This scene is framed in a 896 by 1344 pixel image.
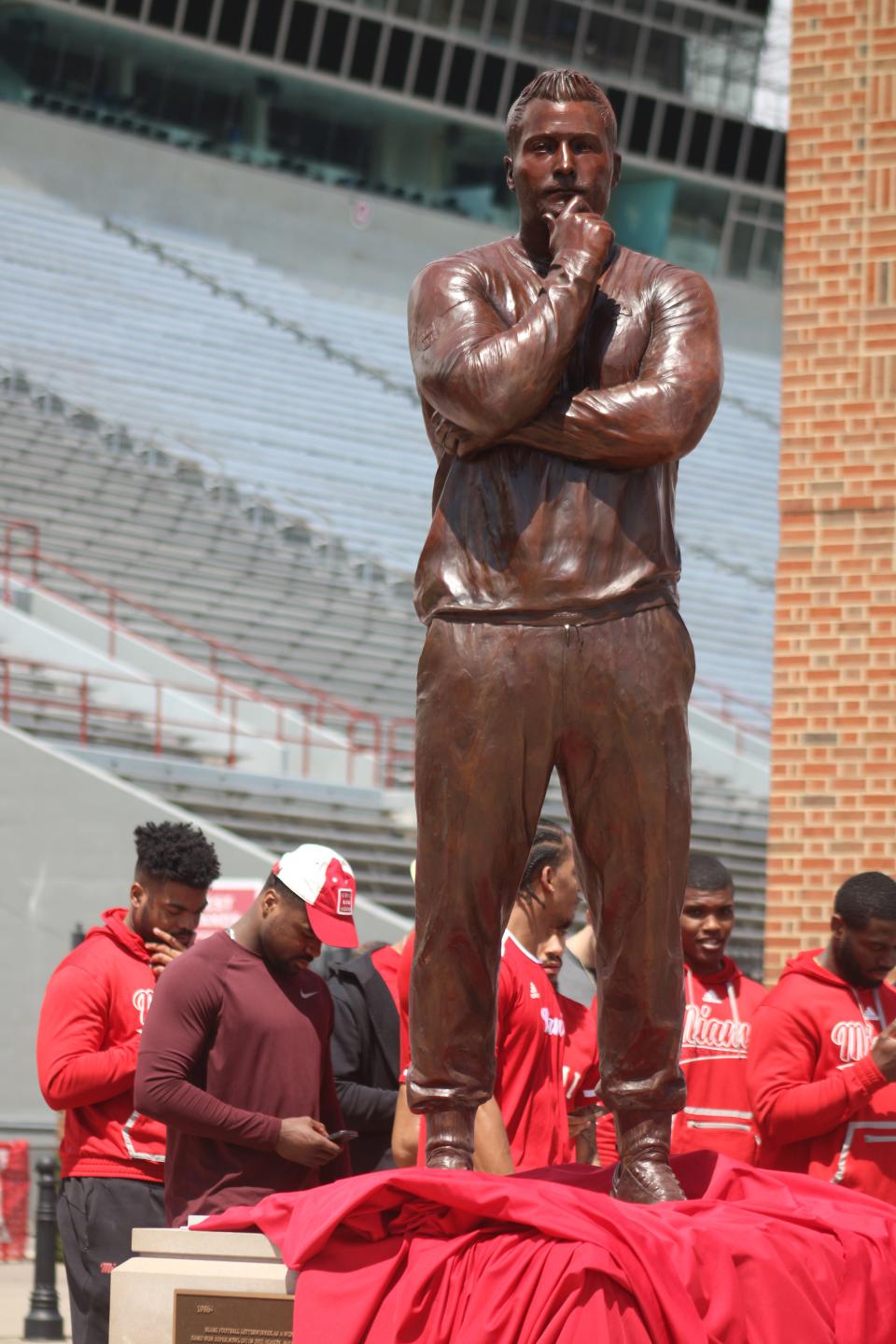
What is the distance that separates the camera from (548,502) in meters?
4.01

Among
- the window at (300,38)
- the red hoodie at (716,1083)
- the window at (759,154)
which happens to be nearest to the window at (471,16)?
the window at (300,38)

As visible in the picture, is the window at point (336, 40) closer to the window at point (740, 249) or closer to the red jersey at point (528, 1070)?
the window at point (740, 249)

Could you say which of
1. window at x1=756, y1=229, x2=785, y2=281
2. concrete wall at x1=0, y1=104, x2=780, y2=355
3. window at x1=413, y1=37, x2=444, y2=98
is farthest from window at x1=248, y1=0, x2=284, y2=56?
window at x1=756, y1=229, x2=785, y2=281

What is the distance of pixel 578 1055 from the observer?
5680 millimetres

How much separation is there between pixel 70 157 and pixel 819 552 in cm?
2875

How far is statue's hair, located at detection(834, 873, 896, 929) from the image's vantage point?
5.44 metres

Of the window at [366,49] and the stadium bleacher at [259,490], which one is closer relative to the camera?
the stadium bleacher at [259,490]

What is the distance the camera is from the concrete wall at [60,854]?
15328 mm

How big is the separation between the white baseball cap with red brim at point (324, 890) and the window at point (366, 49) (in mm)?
35383

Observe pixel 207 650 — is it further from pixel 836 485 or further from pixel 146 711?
pixel 836 485

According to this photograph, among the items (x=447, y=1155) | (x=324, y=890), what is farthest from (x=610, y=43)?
(x=447, y=1155)

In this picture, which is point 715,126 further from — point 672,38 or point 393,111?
point 393,111

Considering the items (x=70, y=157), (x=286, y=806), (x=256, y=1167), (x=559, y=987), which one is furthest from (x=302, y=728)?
(x=70, y=157)

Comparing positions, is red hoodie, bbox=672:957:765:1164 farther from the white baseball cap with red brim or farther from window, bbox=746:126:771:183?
window, bbox=746:126:771:183
